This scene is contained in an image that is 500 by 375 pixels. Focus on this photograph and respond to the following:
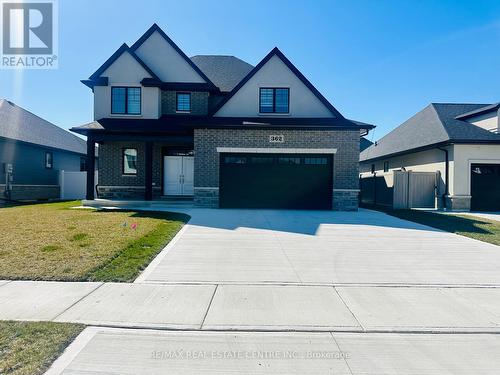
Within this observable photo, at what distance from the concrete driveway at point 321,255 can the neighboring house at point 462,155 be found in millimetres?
8070

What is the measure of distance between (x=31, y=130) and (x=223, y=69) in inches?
620

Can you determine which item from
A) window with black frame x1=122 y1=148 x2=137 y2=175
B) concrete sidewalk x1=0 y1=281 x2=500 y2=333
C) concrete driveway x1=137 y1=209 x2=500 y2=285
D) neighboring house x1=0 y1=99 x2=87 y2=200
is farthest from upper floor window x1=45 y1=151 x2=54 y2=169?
concrete sidewalk x1=0 y1=281 x2=500 y2=333

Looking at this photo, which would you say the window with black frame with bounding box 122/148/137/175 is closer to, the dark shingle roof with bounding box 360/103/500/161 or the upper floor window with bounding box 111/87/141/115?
the upper floor window with bounding box 111/87/141/115

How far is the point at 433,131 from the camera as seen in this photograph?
62.1 feet

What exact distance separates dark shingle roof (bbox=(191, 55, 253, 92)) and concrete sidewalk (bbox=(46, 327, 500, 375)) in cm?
1736

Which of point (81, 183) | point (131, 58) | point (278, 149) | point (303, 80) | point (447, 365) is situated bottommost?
point (447, 365)

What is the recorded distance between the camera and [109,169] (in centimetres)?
1698

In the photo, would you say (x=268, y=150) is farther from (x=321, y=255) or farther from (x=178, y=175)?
(x=321, y=255)

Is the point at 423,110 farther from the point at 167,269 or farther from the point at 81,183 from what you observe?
the point at 81,183

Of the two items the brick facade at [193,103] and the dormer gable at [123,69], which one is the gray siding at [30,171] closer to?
the dormer gable at [123,69]

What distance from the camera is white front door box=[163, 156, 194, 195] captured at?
16922 mm

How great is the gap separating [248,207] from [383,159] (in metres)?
14.9

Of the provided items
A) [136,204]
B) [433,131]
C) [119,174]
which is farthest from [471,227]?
[119,174]

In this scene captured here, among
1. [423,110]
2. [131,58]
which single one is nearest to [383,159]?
[423,110]
